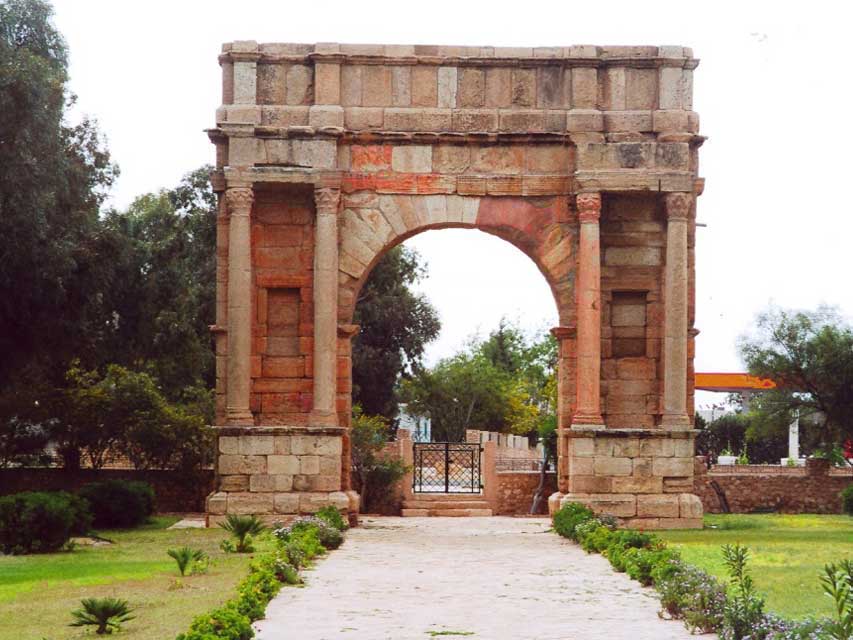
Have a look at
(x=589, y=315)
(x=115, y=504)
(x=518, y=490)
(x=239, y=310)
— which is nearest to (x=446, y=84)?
(x=589, y=315)

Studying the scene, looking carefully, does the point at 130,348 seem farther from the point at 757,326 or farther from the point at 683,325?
the point at 757,326

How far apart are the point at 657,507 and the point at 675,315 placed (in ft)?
9.54

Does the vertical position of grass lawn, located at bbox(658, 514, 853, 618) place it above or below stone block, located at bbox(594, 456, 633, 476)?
below

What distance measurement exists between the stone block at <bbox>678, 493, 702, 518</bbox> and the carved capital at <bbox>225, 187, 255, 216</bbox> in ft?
25.7

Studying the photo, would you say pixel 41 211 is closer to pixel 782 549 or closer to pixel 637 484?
pixel 637 484

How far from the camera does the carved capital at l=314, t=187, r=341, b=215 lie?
22531 mm

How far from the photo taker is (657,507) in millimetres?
22422

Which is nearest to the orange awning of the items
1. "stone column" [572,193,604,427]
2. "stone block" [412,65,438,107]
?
"stone column" [572,193,604,427]

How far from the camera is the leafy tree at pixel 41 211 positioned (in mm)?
23875

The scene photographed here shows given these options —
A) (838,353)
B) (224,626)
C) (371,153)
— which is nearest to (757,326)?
(838,353)

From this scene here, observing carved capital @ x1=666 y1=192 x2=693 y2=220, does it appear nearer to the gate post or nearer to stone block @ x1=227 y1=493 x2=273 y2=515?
stone block @ x1=227 y1=493 x2=273 y2=515

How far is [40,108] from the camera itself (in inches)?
955

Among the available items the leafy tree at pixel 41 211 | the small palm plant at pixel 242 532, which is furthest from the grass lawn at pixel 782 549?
the leafy tree at pixel 41 211

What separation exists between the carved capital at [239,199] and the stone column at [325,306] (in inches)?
39.5
